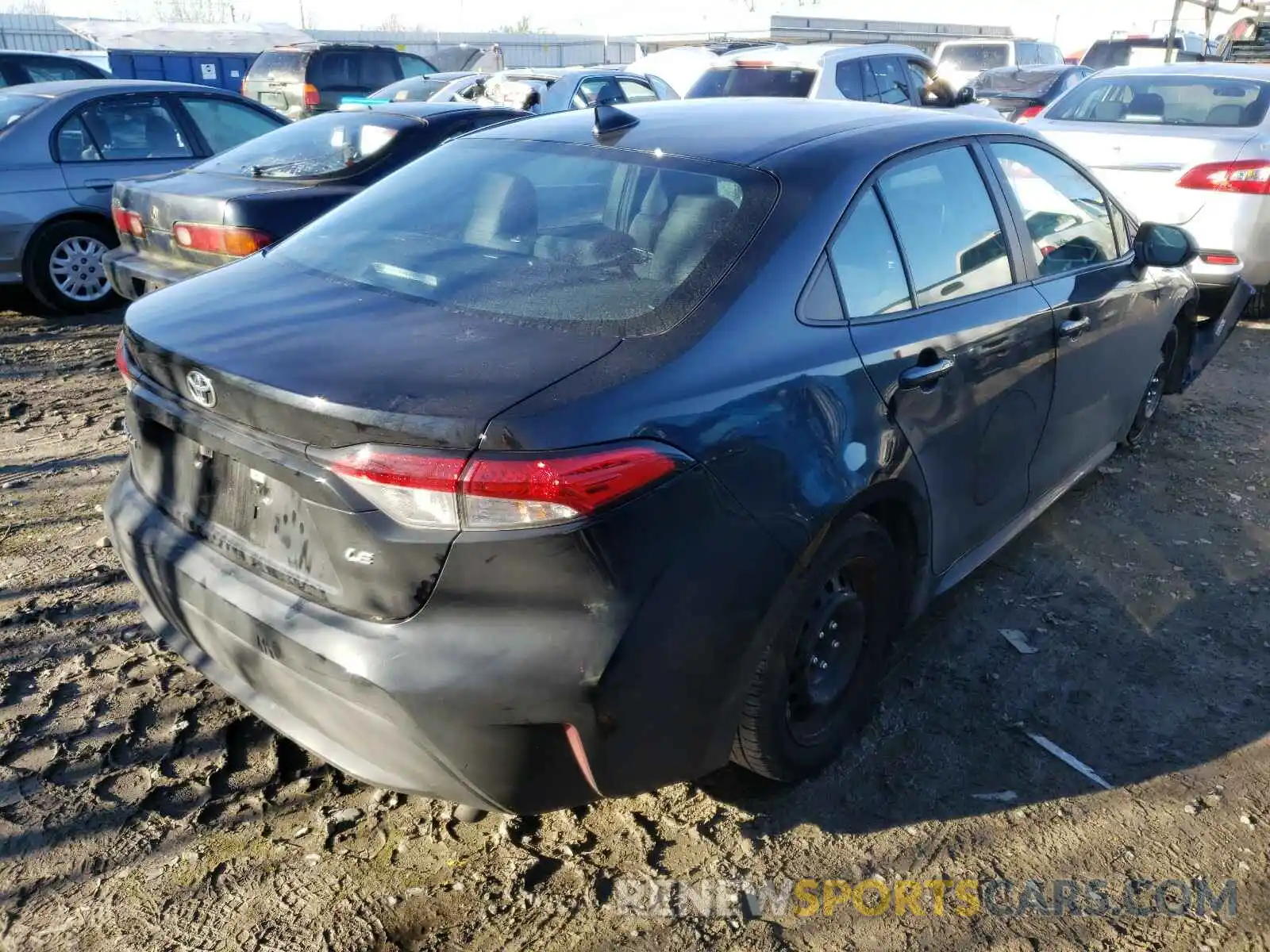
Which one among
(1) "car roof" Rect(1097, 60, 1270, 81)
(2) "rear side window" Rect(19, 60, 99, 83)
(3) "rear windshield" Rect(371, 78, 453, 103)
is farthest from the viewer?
(3) "rear windshield" Rect(371, 78, 453, 103)

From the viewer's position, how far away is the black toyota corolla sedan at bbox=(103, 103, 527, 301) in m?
5.47

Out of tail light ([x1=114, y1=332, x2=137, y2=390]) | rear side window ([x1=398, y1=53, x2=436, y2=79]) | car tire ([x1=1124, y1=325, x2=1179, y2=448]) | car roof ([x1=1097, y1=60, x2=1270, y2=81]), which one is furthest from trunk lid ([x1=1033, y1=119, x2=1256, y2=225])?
rear side window ([x1=398, y1=53, x2=436, y2=79])

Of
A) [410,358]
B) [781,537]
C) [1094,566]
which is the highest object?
[410,358]

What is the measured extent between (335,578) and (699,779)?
1.22m

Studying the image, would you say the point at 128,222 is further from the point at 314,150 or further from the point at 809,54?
the point at 809,54

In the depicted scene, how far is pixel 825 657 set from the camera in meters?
2.77

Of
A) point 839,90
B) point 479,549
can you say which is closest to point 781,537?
point 479,549

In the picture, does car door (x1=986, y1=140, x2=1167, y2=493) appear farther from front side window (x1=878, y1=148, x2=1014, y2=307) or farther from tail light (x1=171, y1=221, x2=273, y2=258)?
tail light (x1=171, y1=221, x2=273, y2=258)

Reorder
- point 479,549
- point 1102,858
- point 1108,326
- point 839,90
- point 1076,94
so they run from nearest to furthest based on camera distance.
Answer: point 479,549, point 1102,858, point 1108,326, point 1076,94, point 839,90

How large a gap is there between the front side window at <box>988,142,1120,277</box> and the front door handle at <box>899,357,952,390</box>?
872mm

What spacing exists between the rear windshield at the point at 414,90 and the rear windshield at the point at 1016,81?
734 cm

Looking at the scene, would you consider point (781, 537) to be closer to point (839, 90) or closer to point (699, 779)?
point (699, 779)

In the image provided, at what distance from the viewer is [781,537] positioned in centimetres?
232

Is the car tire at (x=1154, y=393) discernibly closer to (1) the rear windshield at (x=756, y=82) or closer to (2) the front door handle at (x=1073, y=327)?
(2) the front door handle at (x=1073, y=327)
